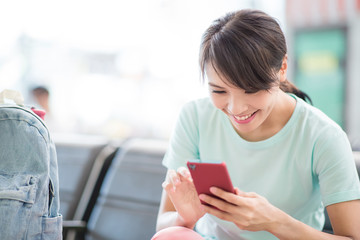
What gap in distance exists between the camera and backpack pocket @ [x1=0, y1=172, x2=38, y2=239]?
3.30 feet

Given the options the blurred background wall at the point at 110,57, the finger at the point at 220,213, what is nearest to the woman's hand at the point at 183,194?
the finger at the point at 220,213

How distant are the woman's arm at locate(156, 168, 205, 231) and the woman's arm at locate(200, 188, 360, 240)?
12 centimetres

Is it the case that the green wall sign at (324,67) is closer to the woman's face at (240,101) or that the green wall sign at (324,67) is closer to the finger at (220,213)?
the woman's face at (240,101)

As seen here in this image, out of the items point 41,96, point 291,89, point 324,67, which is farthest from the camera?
point 324,67

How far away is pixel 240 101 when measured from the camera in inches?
44.0

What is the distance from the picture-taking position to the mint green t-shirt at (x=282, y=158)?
3.87 feet

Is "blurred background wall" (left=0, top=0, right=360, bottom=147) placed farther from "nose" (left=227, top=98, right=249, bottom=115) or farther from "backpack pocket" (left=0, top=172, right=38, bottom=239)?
"backpack pocket" (left=0, top=172, right=38, bottom=239)

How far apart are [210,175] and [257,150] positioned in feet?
1.33

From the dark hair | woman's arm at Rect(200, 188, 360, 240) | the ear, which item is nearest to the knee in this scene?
woman's arm at Rect(200, 188, 360, 240)

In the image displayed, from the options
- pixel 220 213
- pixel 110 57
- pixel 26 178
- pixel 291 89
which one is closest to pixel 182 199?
pixel 220 213

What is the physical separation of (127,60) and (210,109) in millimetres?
6010

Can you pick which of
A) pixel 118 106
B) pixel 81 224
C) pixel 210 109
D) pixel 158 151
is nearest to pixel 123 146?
pixel 158 151

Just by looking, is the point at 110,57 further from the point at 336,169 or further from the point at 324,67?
the point at 336,169

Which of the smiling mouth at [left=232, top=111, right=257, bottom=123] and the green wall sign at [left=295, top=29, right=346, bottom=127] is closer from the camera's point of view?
the smiling mouth at [left=232, top=111, right=257, bottom=123]
